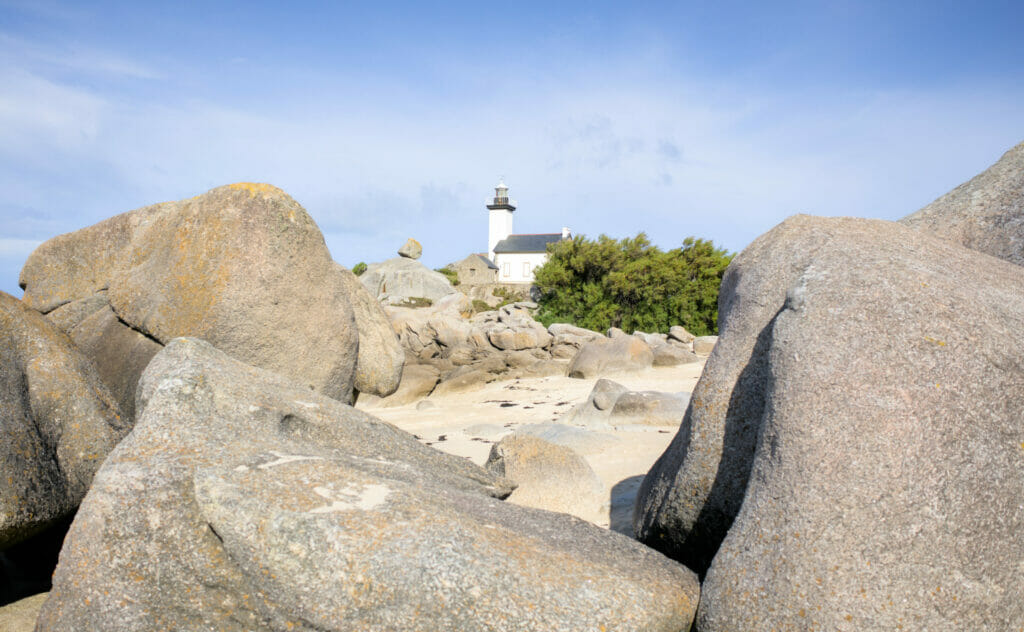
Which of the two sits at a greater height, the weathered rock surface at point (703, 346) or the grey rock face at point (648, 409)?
the grey rock face at point (648, 409)

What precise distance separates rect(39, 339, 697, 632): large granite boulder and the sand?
2.49 metres

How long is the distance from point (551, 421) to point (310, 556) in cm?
843

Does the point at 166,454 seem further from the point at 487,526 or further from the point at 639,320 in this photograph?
the point at 639,320

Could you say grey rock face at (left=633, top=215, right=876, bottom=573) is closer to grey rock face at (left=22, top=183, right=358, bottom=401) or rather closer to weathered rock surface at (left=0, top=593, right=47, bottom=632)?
grey rock face at (left=22, top=183, right=358, bottom=401)

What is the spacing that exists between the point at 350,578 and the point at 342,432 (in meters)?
1.28

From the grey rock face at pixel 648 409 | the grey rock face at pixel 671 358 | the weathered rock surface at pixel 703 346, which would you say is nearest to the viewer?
the grey rock face at pixel 648 409

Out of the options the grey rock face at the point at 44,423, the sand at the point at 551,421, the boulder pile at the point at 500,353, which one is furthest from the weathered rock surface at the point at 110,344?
the boulder pile at the point at 500,353

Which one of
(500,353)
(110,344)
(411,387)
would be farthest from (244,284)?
(500,353)

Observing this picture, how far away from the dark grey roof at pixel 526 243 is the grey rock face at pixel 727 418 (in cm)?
5225

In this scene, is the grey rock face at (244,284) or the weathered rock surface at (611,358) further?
the weathered rock surface at (611,358)

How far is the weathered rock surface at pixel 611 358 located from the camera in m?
16.1

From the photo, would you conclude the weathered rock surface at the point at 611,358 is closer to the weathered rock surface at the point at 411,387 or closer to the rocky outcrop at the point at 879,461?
the weathered rock surface at the point at 411,387

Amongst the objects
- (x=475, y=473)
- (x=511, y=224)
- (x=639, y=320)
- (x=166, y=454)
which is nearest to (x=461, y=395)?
(x=475, y=473)

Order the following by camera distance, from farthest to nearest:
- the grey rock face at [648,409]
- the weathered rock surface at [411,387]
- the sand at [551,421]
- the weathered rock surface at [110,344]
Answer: the weathered rock surface at [411,387], the grey rock face at [648,409], the sand at [551,421], the weathered rock surface at [110,344]
